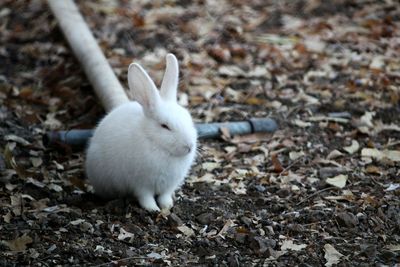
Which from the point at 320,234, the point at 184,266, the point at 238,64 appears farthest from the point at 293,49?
the point at 184,266

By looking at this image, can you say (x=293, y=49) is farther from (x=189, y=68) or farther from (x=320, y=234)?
(x=320, y=234)

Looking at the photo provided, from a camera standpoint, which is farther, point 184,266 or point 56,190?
point 56,190

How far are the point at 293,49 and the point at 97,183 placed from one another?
3466 millimetres

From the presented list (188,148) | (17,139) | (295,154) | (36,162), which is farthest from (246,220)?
(17,139)

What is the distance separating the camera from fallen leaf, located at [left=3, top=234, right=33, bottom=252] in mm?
3811

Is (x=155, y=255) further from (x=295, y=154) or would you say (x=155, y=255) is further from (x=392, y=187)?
(x=295, y=154)

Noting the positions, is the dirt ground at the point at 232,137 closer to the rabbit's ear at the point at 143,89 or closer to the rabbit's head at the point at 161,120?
the rabbit's head at the point at 161,120

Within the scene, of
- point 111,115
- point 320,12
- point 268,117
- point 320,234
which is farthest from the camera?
point 320,12

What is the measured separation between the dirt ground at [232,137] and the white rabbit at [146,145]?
0.15m

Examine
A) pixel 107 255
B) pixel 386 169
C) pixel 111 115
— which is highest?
pixel 111 115

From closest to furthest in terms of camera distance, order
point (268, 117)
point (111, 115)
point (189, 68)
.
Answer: point (111, 115) → point (268, 117) → point (189, 68)

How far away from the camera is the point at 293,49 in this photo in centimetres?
744

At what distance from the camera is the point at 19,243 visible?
385 cm

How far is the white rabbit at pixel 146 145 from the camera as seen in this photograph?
169 inches
